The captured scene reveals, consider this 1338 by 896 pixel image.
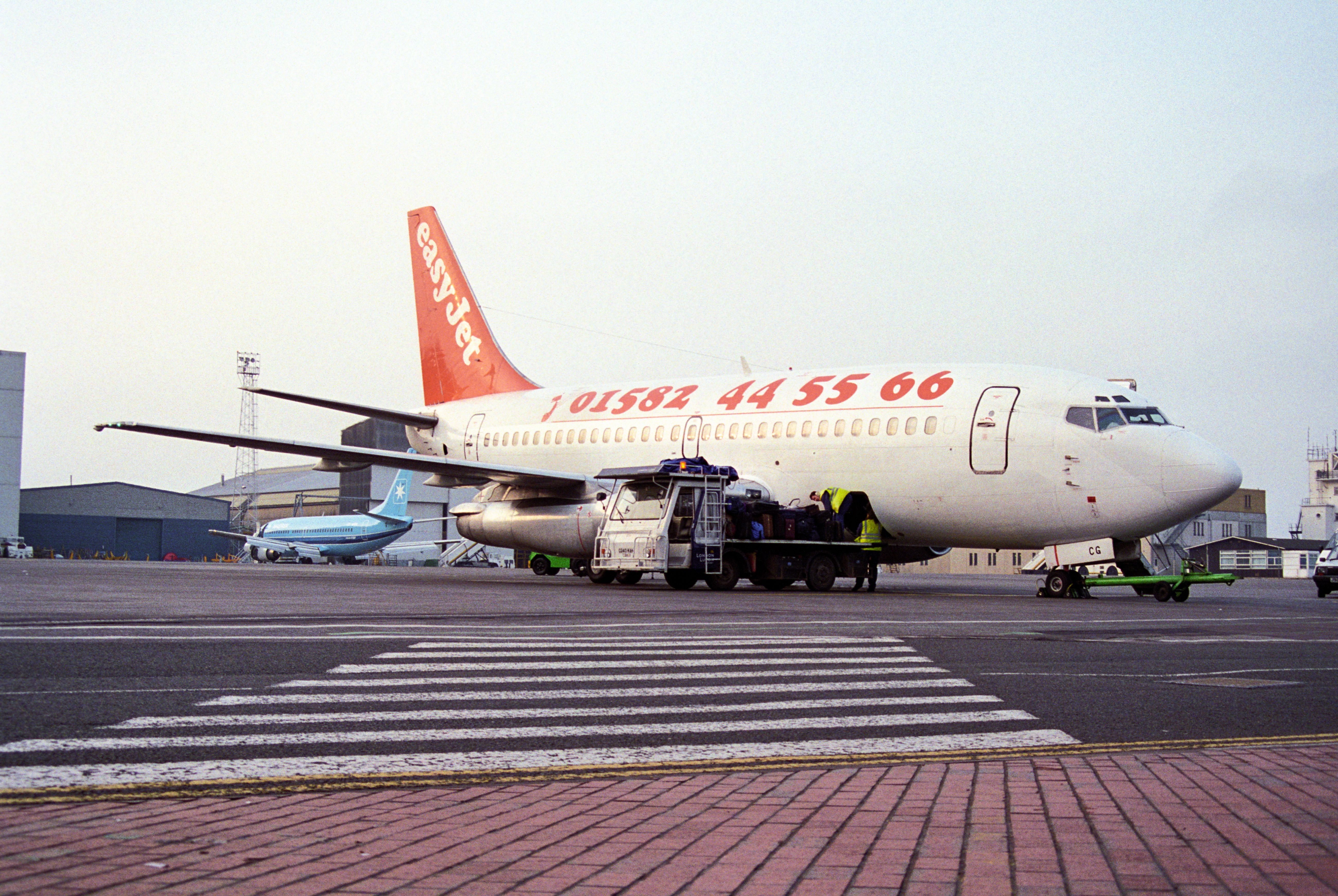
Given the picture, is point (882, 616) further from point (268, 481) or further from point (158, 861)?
point (268, 481)

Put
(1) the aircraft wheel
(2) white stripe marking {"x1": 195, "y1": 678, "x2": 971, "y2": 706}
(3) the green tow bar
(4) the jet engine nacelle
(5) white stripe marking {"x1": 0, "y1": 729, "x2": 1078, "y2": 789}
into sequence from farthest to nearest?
(4) the jet engine nacelle
(1) the aircraft wheel
(3) the green tow bar
(2) white stripe marking {"x1": 195, "y1": 678, "x2": 971, "y2": 706}
(5) white stripe marking {"x1": 0, "y1": 729, "x2": 1078, "y2": 789}

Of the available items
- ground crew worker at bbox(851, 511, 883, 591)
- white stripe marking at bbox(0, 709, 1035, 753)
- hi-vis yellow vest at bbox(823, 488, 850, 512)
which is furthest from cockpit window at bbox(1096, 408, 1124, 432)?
white stripe marking at bbox(0, 709, 1035, 753)

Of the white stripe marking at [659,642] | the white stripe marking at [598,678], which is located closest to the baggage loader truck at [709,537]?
the white stripe marking at [659,642]

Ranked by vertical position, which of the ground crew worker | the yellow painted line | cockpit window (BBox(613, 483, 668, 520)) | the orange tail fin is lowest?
the yellow painted line

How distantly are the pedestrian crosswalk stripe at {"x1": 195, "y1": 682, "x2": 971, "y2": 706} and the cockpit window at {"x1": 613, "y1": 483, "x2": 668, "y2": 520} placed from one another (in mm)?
14981

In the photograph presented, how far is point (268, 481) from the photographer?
130m

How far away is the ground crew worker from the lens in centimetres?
2406

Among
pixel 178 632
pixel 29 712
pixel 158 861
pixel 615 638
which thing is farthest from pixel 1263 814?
pixel 178 632

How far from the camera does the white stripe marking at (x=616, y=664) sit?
8.70 meters

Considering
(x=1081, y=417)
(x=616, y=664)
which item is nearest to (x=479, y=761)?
(x=616, y=664)

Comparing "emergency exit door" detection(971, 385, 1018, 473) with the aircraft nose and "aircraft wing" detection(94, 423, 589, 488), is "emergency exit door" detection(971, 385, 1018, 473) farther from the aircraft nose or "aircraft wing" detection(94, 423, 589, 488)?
"aircraft wing" detection(94, 423, 589, 488)

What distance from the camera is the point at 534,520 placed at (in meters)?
26.3

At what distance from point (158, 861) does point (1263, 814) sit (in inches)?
151

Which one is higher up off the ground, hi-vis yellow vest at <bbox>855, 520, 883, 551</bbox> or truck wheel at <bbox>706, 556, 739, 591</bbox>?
hi-vis yellow vest at <bbox>855, 520, 883, 551</bbox>
